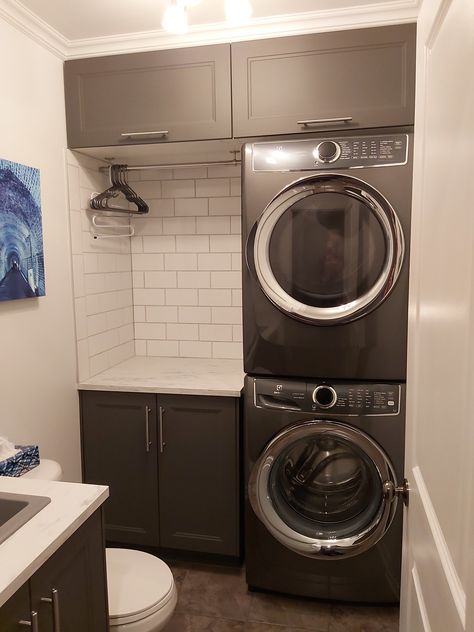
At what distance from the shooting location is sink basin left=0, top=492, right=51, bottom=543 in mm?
1247

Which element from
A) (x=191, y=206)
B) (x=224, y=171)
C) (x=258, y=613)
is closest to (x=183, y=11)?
(x=224, y=171)

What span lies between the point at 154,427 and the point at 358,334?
1070 mm

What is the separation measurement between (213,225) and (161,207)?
0.33 m

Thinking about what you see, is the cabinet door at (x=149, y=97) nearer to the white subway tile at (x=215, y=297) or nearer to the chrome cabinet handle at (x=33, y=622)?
the white subway tile at (x=215, y=297)

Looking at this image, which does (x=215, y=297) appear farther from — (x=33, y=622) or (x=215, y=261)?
(x=33, y=622)

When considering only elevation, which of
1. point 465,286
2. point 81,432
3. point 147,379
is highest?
point 465,286

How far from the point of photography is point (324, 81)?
6.68ft

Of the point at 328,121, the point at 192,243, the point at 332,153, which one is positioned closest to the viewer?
the point at 332,153

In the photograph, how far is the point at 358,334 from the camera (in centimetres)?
194

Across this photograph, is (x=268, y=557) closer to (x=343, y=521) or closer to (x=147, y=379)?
(x=343, y=521)

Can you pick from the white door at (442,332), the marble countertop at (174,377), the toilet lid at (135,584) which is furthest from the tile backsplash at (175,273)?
the white door at (442,332)

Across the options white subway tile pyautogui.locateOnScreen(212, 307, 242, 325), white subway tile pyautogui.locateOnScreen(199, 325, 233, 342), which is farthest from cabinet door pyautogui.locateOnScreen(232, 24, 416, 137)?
white subway tile pyautogui.locateOnScreen(199, 325, 233, 342)

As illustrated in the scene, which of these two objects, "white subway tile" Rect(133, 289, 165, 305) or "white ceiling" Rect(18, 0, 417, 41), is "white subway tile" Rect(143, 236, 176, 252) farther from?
"white ceiling" Rect(18, 0, 417, 41)

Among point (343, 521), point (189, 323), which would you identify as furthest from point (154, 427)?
point (343, 521)
